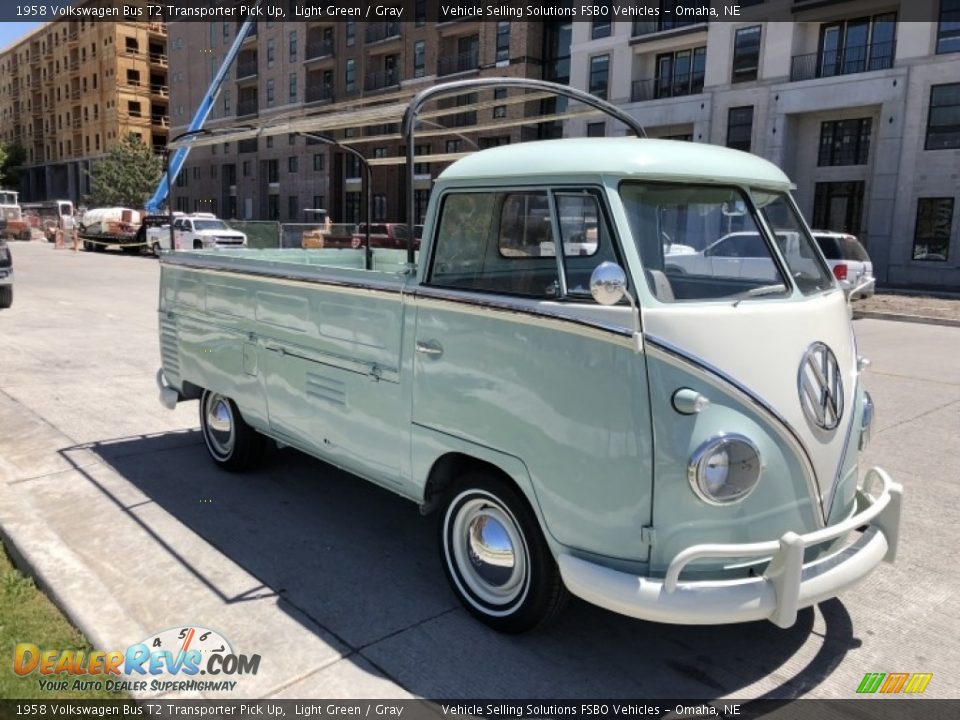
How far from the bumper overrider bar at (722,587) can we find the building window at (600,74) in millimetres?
34135

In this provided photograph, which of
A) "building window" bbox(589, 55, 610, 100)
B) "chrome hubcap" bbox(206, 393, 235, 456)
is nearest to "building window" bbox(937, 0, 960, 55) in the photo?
"building window" bbox(589, 55, 610, 100)

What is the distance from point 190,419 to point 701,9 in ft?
101

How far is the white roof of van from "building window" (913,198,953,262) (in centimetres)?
2644

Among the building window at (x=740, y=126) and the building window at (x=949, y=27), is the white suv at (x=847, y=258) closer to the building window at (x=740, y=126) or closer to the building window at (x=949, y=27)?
the building window at (x=949, y=27)

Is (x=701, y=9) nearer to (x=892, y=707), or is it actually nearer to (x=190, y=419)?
(x=190, y=419)

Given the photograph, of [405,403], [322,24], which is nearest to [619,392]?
[405,403]

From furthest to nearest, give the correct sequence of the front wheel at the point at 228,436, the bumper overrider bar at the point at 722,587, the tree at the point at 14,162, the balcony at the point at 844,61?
the tree at the point at 14,162, the balcony at the point at 844,61, the front wheel at the point at 228,436, the bumper overrider bar at the point at 722,587

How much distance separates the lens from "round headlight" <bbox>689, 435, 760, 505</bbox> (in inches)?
113

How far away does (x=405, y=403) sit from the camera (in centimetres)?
390

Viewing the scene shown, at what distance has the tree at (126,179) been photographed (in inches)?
2213

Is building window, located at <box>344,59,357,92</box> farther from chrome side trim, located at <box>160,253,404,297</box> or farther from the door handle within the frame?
the door handle

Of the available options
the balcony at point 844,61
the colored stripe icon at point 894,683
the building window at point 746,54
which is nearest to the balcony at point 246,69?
the building window at point 746,54

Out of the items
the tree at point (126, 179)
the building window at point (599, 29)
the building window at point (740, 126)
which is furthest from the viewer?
the tree at point (126, 179)

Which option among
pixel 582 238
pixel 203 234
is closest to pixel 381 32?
pixel 203 234
